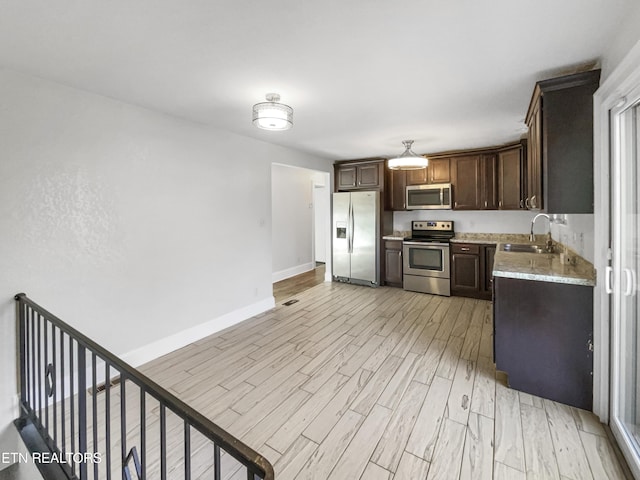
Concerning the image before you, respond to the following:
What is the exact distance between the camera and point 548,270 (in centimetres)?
242

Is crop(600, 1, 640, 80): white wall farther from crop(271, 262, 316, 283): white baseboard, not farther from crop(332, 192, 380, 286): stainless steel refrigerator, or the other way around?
crop(271, 262, 316, 283): white baseboard

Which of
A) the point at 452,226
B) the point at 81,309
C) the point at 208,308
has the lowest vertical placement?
the point at 208,308

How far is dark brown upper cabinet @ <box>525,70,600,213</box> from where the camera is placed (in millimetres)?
2111

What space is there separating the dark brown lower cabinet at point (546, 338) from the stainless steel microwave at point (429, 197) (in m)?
2.93

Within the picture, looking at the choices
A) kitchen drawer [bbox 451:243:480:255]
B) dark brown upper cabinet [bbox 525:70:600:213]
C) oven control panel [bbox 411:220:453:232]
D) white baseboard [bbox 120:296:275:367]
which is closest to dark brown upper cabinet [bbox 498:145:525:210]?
kitchen drawer [bbox 451:243:480:255]

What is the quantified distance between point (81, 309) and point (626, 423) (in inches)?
155

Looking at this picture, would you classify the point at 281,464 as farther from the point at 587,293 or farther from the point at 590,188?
the point at 590,188

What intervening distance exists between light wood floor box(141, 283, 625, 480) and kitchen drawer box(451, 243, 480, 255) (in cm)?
137

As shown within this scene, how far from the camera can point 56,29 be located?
1.68 meters

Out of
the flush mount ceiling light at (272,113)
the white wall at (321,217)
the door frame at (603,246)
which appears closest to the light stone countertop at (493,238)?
the white wall at (321,217)

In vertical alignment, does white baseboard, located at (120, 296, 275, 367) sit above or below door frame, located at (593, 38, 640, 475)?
below

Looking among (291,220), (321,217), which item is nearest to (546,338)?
(321,217)

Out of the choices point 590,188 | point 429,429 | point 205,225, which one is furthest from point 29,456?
point 590,188

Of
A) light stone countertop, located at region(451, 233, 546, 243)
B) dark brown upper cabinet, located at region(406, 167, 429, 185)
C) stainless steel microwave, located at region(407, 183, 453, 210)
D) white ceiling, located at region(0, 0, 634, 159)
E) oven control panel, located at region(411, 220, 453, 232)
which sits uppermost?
white ceiling, located at region(0, 0, 634, 159)
